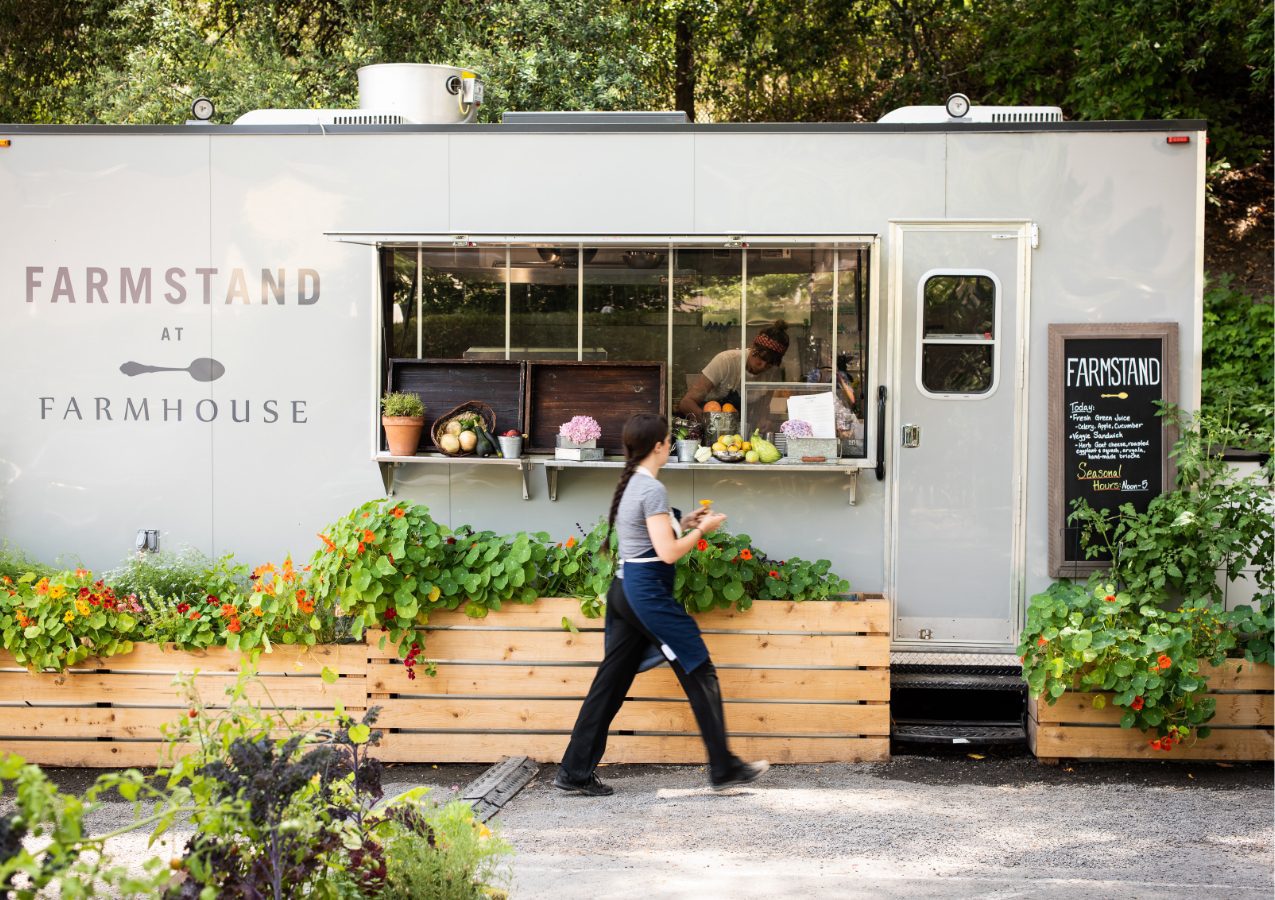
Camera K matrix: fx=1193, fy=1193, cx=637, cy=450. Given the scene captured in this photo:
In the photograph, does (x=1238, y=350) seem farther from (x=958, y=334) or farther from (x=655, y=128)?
(x=655, y=128)

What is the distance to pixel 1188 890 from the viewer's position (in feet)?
13.6

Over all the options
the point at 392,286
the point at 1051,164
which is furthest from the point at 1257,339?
the point at 392,286

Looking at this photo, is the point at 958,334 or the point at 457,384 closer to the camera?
the point at 958,334

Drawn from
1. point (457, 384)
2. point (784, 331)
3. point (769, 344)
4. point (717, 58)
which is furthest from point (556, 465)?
point (717, 58)

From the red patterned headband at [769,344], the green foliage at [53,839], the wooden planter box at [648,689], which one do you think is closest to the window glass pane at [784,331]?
the red patterned headband at [769,344]

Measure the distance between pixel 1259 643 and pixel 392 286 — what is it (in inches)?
190

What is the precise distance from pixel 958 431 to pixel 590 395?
6.51 ft

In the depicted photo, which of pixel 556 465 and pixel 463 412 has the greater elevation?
pixel 463 412

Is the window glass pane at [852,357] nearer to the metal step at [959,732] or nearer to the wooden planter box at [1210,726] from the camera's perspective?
the metal step at [959,732]

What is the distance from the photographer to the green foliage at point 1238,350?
39.0 ft

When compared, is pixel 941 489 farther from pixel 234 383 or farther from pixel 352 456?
pixel 234 383

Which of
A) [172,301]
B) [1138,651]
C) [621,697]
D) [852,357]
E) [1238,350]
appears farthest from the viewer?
[1238,350]

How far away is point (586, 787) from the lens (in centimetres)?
538

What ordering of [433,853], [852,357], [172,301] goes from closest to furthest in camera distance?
[433,853] → [852,357] → [172,301]
